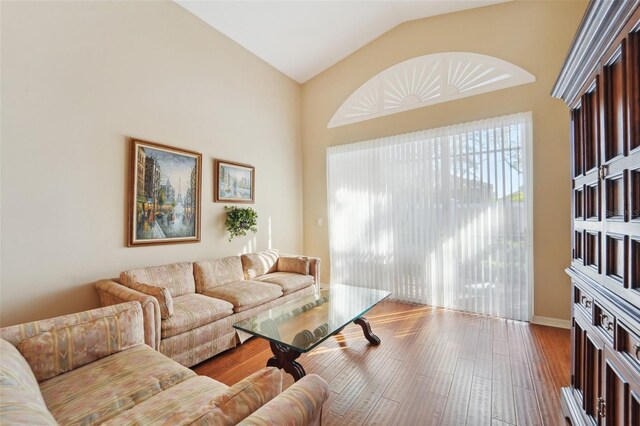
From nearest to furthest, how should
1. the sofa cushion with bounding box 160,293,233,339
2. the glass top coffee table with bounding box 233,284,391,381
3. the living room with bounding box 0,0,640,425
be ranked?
1. the living room with bounding box 0,0,640,425
2. the glass top coffee table with bounding box 233,284,391,381
3. the sofa cushion with bounding box 160,293,233,339

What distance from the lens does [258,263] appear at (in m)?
3.79

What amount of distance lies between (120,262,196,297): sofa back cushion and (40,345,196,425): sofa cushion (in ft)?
3.38

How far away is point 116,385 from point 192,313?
100cm

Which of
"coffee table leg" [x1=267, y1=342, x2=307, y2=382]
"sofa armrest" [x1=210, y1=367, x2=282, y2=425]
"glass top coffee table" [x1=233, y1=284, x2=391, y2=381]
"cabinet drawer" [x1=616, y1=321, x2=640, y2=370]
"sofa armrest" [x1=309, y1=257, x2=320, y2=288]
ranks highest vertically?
"cabinet drawer" [x1=616, y1=321, x2=640, y2=370]

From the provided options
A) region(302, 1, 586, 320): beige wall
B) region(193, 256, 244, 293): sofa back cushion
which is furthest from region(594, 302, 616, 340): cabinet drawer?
region(193, 256, 244, 293): sofa back cushion

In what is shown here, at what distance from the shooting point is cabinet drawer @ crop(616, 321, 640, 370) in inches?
37.9

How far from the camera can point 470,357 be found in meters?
2.47

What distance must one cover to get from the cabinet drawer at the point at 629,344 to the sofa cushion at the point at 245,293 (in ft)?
8.80

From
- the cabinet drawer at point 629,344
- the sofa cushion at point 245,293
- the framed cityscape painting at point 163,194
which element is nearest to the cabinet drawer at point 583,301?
the cabinet drawer at point 629,344

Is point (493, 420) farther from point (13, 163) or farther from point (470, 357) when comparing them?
point (13, 163)

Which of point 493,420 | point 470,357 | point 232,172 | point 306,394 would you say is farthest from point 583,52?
point 232,172

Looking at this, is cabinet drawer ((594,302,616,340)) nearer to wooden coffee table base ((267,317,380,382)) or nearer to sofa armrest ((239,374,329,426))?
sofa armrest ((239,374,329,426))

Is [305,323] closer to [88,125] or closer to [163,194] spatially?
[163,194]

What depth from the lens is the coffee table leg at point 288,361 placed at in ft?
6.41
